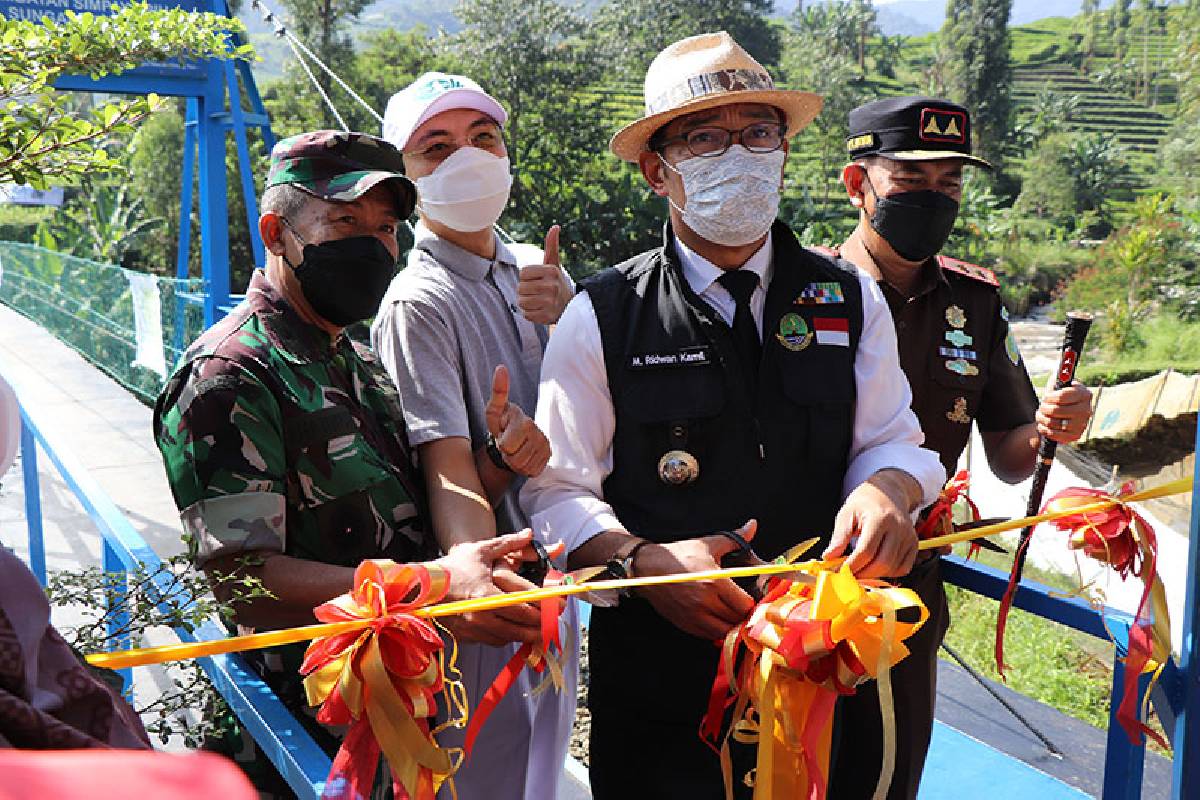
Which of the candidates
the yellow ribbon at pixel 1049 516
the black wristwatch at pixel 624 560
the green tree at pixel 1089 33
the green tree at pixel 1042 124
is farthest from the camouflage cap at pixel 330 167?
the green tree at pixel 1089 33

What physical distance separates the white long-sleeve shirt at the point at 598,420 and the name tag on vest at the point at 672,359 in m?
0.07

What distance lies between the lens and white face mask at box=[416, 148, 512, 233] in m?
2.40

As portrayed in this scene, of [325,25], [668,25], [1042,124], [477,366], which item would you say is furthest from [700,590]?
[1042,124]

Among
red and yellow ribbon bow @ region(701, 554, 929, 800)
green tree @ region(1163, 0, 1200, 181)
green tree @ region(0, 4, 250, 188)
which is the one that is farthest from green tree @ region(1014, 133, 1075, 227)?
red and yellow ribbon bow @ region(701, 554, 929, 800)

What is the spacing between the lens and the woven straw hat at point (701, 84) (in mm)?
2119

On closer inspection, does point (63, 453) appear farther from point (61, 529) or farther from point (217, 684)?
point (61, 529)

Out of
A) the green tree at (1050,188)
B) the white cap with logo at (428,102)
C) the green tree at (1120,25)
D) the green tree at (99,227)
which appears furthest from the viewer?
the green tree at (1120,25)

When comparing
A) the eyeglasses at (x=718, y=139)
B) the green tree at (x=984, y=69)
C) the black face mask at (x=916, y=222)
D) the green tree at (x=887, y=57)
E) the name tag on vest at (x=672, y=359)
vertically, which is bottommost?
the name tag on vest at (x=672, y=359)

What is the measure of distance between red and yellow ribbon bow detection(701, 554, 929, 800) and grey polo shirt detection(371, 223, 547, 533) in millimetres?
678

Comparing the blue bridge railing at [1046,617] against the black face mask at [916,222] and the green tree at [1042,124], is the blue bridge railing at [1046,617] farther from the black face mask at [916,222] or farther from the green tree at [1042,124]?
the green tree at [1042,124]

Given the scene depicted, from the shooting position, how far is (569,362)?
2090mm

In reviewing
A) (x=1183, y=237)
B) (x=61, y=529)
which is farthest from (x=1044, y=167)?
(x=61, y=529)

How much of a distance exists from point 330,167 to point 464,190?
0.53m

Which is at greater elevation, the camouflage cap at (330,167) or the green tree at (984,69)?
the green tree at (984,69)
